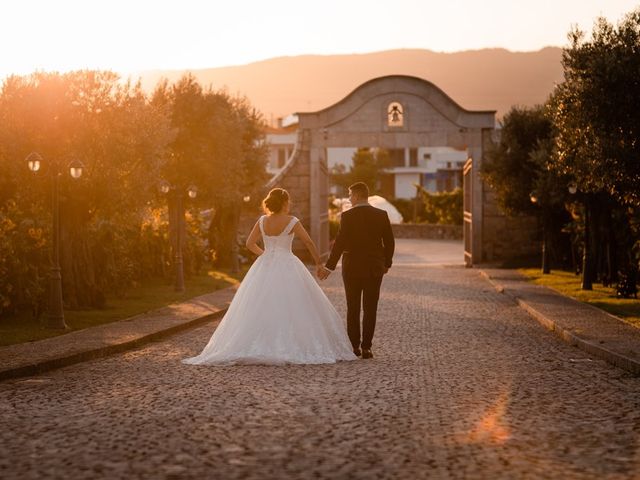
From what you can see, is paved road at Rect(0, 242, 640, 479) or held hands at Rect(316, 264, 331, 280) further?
held hands at Rect(316, 264, 331, 280)

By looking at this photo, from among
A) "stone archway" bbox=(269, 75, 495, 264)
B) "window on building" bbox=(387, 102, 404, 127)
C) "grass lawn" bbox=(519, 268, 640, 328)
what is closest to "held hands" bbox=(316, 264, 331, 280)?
"grass lawn" bbox=(519, 268, 640, 328)

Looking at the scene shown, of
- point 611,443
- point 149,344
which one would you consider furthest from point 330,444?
point 149,344

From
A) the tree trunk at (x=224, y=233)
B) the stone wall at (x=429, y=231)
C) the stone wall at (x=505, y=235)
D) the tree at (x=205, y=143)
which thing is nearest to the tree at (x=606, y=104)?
the tree at (x=205, y=143)

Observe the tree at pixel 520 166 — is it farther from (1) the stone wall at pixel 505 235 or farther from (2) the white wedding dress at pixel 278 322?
(2) the white wedding dress at pixel 278 322

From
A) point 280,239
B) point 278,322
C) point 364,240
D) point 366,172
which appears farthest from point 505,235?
point 366,172

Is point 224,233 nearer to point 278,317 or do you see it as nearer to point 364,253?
point 278,317

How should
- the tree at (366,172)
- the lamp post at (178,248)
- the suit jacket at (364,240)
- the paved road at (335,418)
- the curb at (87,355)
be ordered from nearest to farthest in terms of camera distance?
1. the paved road at (335,418)
2. the curb at (87,355)
3. the suit jacket at (364,240)
4. the lamp post at (178,248)
5. the tree at (366,172)

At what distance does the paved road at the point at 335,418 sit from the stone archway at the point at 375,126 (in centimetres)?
2525

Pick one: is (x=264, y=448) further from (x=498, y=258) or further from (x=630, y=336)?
(x=498, y=258)

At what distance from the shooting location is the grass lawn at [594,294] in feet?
62.1

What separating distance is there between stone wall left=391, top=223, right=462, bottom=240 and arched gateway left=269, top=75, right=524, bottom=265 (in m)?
29.0

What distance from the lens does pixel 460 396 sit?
31.0 ft

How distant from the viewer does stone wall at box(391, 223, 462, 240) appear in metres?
67.7

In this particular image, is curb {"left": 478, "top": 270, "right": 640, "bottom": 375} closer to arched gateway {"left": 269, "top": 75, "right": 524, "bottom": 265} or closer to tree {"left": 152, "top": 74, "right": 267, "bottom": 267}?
tree {"left": 152, "top": 74, "right": 267, "bottom": 267}
